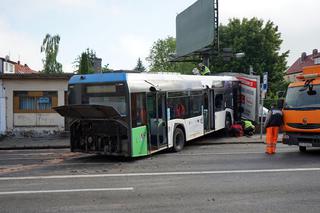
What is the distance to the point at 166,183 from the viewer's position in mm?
8992

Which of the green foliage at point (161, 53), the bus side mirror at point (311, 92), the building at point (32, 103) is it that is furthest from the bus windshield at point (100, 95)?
the green foliage at point (161, 53)

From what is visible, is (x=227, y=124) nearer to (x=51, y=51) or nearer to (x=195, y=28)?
(x=195, y=28)

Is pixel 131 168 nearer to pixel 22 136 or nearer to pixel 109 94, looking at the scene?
pixel 109 94

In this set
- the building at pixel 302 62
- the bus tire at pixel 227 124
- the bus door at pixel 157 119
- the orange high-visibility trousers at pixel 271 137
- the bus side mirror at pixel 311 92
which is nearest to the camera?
the bus side mirror at pixel 311 92

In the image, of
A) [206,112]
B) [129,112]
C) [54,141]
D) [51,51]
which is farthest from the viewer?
[51,51]

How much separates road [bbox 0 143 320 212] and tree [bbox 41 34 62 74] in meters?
49.0

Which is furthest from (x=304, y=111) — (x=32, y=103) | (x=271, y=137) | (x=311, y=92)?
(x=32, y=103)

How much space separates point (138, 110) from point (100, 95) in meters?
1.30

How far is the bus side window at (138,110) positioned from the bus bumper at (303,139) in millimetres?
4481

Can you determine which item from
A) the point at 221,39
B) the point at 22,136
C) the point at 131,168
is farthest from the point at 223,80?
the point at 221,39

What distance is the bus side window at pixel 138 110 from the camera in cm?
1261

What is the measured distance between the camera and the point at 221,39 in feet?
166

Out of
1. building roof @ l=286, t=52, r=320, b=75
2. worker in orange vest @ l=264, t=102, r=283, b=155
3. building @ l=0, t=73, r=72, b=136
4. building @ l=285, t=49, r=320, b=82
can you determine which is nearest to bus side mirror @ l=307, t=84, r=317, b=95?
worker in orange vest @ l=264, t=102, r=283, b=155

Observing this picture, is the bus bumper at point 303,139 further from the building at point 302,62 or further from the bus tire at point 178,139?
the building at point 302,62
